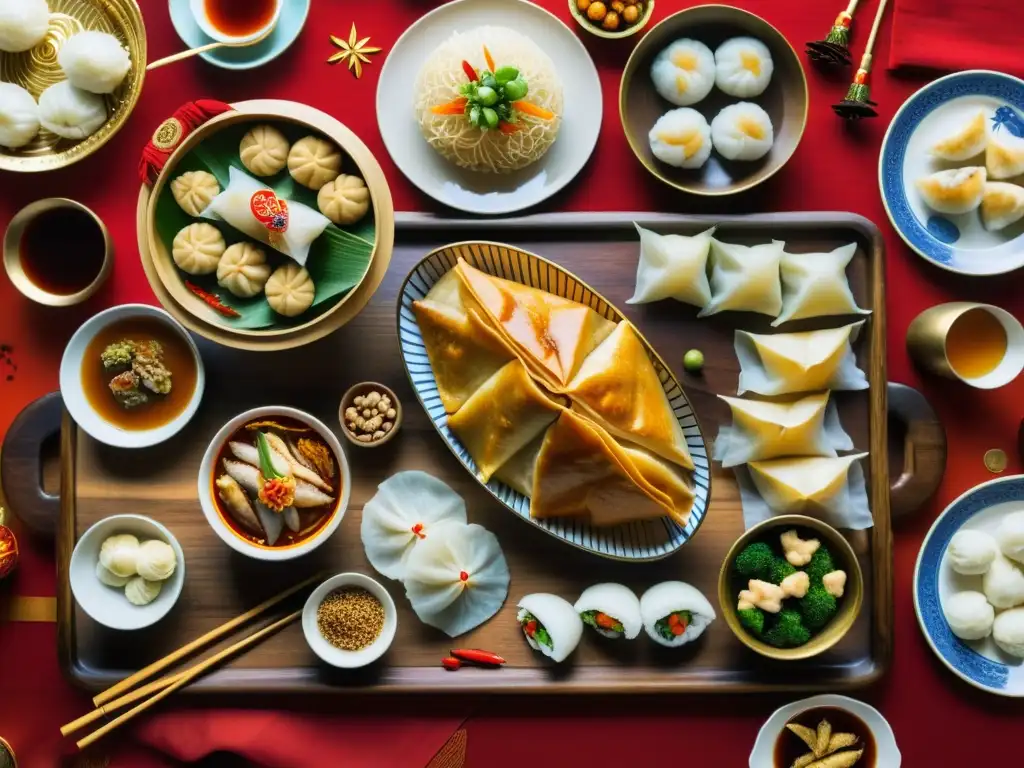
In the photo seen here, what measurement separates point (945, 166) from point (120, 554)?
2857mm

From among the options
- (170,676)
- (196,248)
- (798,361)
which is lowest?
(170,676)

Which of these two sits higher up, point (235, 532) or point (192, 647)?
point (235, 532)

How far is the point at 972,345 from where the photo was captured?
2785 mm

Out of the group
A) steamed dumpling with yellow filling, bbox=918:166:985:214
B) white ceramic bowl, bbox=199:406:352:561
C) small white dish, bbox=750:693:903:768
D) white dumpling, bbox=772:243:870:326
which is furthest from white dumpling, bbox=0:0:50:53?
small white dish, bbox=750:693:903:768

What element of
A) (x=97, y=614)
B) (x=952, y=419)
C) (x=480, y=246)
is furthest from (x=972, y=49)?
(x=97, y=614)

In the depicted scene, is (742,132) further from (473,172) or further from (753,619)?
(753,619)

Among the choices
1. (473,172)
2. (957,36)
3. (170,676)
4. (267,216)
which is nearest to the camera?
(267,216)

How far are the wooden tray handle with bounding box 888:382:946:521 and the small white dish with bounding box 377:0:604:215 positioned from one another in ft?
4.10

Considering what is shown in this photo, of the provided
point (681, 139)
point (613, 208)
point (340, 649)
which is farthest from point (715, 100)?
point (340, 649)

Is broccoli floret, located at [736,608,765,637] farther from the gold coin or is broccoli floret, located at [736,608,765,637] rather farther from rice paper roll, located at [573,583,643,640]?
the gold coin

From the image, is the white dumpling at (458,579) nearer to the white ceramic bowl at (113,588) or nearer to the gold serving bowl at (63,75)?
the white ceramic bowl at (113,588)

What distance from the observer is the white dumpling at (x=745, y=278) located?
106 inches

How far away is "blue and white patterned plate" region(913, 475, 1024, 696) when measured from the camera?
9.24 ft

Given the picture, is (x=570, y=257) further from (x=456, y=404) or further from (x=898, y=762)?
(x=898, y=762)
